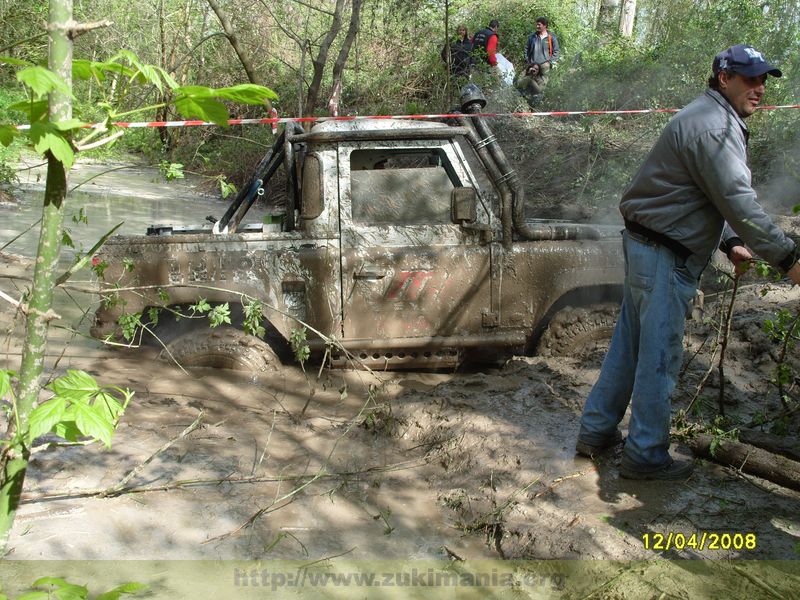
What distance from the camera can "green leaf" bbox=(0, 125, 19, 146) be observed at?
1350mm

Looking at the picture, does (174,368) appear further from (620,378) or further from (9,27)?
(9,27)

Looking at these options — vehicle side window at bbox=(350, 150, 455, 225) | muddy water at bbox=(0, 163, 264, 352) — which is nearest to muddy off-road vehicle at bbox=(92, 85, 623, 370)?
vehicle side window at bbox=(350, 150, 455, 225)

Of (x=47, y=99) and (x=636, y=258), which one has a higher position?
(x=47, y=99)

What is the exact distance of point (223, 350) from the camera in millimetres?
4992

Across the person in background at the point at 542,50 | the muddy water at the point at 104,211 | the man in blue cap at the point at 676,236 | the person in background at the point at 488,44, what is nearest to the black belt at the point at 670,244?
the man in blue cap at the point at 676,236

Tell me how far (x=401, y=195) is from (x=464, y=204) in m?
0.44

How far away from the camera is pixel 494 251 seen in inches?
198

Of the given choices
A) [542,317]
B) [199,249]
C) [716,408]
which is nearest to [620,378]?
[716,408]

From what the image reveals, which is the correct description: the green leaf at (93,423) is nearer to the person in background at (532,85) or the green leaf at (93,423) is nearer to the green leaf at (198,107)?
the green leaf at (198,107)

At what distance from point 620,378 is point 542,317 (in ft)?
5.43

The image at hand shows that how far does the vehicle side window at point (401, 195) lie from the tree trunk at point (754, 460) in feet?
7.31

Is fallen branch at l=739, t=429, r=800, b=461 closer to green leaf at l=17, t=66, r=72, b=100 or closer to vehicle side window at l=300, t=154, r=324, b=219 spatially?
vehicle side window at l=300, t=154, r=324, b=219
